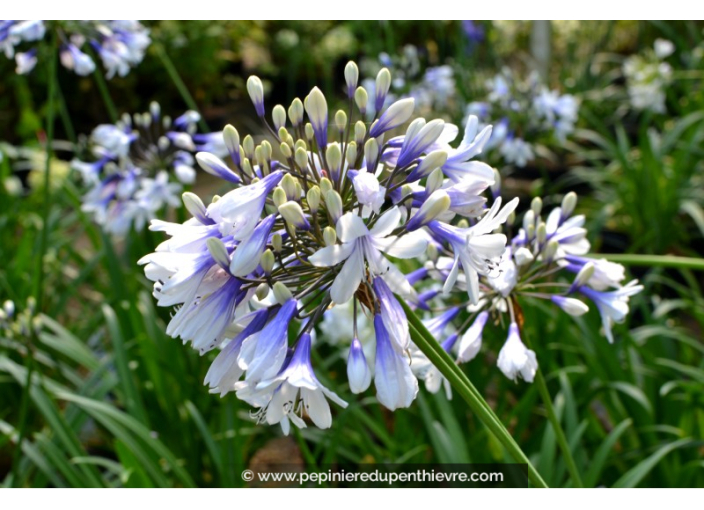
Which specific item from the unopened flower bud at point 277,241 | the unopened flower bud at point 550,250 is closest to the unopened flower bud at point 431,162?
the unopened flower bud at point 277,241

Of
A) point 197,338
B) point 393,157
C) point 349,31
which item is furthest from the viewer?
point 349,31

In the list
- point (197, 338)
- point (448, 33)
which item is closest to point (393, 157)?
point (197, 338)

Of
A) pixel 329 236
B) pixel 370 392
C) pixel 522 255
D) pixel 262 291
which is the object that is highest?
pixel 329 236

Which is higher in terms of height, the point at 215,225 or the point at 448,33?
the point at 215,225

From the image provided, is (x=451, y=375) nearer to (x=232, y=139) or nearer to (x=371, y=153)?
(x=371, y=153)

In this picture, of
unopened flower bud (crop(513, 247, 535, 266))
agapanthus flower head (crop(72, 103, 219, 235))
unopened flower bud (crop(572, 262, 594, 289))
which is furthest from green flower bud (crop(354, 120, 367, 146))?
agapanthus flower head (crop(72, 103, 219, 235))

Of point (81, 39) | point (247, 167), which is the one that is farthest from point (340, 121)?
point (81, 39)
